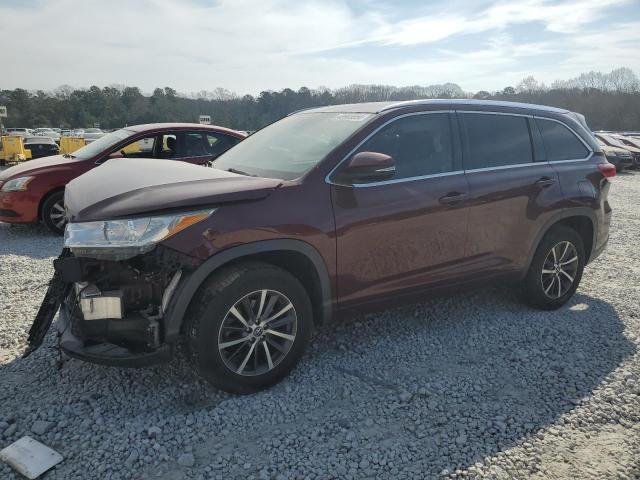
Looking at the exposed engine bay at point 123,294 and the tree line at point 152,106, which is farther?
the tree line at point 152,106

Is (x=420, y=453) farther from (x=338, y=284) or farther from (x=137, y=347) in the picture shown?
(x=137, y=347)

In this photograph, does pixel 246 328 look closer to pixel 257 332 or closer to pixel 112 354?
pixel 257 332

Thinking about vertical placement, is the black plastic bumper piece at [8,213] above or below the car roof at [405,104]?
below

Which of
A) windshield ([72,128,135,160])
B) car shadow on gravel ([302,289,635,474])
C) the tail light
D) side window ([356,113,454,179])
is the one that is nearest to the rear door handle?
the tail light

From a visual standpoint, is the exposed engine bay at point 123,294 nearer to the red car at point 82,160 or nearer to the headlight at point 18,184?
the red car at point 82,160

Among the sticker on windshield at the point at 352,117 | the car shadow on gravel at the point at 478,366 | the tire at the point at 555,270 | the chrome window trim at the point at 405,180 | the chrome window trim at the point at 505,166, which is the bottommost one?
the car shadow on gravel at the point at 478,366

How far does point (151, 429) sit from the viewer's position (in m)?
2.71

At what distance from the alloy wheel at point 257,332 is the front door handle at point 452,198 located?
4.61ft

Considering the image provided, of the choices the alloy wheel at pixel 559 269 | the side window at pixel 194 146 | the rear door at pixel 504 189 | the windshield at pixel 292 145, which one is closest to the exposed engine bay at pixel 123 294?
the windshield at pixel 292 145

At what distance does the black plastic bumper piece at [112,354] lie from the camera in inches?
107

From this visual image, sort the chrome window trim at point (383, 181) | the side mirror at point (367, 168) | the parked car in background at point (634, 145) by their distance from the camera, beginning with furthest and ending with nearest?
the parked car in background at point (634, 145), the chrome window trim at point (383, 181), the side mirror at point (367, 168)

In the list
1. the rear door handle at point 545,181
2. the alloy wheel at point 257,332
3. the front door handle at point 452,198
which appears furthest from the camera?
A: the rear door handle at point 545,181

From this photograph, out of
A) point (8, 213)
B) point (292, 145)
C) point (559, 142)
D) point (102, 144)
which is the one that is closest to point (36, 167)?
point (8, 213)

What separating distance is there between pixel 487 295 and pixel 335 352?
2.01 m
